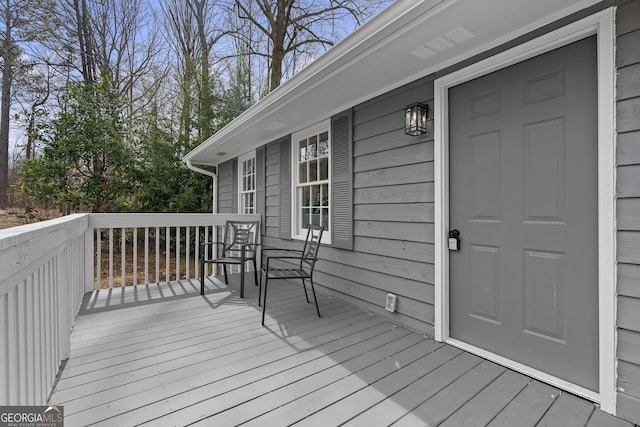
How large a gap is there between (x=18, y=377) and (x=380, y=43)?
2.42 meters

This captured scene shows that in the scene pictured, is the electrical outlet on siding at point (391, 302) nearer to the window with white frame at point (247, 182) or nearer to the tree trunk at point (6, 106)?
the window with white frame at point (247, 182)

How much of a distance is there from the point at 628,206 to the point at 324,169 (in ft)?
8.75

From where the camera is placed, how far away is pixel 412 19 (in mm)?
1709

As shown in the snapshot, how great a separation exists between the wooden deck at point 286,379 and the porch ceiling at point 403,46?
6.70 ft

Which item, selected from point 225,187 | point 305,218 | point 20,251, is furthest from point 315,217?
point 225,187

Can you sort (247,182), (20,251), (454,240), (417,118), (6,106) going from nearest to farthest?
(20,251) < (454,240) < (417,118) < (247,182) < (6,106)

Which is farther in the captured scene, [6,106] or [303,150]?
[6,106]

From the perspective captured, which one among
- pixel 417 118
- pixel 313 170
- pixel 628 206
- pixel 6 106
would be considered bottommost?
pixel 628 206

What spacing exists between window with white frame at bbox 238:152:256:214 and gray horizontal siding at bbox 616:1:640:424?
4.60 meters

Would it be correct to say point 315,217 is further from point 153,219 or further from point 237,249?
point 153,219

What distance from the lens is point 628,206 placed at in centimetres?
150

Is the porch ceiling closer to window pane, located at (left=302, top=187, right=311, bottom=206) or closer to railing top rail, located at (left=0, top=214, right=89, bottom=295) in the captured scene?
window pane, located at (left=302, top=187, right=311, bottom=206)

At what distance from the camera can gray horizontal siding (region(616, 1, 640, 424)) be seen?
1.47m

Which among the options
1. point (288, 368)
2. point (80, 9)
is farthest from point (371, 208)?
point (80, 9)
